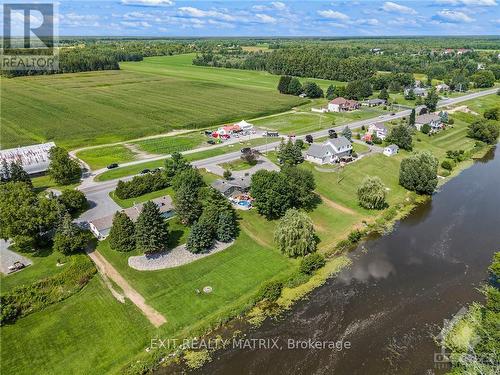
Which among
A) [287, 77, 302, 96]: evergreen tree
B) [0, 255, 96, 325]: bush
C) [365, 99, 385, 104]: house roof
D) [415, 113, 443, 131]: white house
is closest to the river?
[0, 255, 96, 325]: bush

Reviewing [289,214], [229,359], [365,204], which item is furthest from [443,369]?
[365,204]

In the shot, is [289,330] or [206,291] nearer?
[289,330]

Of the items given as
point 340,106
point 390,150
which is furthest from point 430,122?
point 340,106

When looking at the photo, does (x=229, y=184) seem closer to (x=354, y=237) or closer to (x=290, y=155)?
(x=290, y=155)

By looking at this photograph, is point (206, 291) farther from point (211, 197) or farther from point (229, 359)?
point (211, 197)

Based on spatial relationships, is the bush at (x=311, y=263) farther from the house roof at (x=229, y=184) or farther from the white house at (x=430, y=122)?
the white house at (x=430, y=122)
